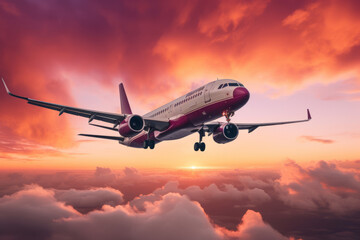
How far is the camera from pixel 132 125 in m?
31.9

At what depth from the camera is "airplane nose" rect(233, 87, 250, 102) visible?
1039 inches

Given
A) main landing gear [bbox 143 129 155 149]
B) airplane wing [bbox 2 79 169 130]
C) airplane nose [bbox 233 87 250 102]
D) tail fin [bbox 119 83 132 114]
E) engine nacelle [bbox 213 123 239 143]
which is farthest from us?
tail fin [bbox 119 83 132 114]

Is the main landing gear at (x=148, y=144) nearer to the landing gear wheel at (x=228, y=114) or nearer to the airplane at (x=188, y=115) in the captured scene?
the airplane at (x=188, y=115)

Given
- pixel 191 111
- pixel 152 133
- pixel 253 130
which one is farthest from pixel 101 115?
pixel 253 130

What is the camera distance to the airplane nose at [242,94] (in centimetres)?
2639

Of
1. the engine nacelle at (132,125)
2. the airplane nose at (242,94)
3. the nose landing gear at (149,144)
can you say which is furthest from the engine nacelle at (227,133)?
the engine nacelle at (132,125)

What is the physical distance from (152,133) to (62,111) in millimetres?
11592

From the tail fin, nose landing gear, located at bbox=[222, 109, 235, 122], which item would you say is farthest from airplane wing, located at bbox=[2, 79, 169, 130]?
the tail fin

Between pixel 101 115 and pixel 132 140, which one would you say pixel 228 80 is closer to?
pixel 101 115

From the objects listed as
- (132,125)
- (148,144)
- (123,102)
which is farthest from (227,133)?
(123,102)

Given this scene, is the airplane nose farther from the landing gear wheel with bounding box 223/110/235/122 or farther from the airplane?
the landing gear wheel with bounding box 223/110/235/122

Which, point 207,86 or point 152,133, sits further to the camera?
point 152,133

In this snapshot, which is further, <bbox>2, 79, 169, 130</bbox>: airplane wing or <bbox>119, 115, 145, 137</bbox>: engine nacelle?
<bbox>119, 115, 145, 137</bbox>: engine nacelle

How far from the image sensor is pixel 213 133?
37.7 meters
